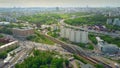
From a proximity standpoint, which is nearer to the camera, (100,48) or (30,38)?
(100,48)

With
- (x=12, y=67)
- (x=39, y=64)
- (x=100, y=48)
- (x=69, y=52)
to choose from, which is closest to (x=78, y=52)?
(x=69, y=52)

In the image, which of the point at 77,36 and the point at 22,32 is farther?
the point at 22,32

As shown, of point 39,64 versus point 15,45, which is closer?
point 39,64

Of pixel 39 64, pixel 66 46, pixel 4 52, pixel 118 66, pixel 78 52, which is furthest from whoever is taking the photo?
pixel 66 46

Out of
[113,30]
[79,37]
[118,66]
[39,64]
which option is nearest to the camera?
[39,64]

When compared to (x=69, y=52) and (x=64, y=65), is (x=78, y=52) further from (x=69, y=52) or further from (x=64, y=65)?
(x=64, y=65)

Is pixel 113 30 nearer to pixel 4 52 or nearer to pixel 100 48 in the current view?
pixel 100 48

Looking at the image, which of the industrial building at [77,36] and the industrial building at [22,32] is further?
the industrial building at [22,32]

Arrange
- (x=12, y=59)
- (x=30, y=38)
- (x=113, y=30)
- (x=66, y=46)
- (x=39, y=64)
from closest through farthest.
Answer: (x=39, y=64) < (x=12, y=59) < (x=66, y=46) < (x=30, y=38) < (x=113, y=30)

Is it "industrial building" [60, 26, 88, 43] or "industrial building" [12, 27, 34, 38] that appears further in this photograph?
"industrial building" [12, 27, 34, 38]

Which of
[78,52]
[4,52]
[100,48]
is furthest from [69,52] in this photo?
[4,52]
